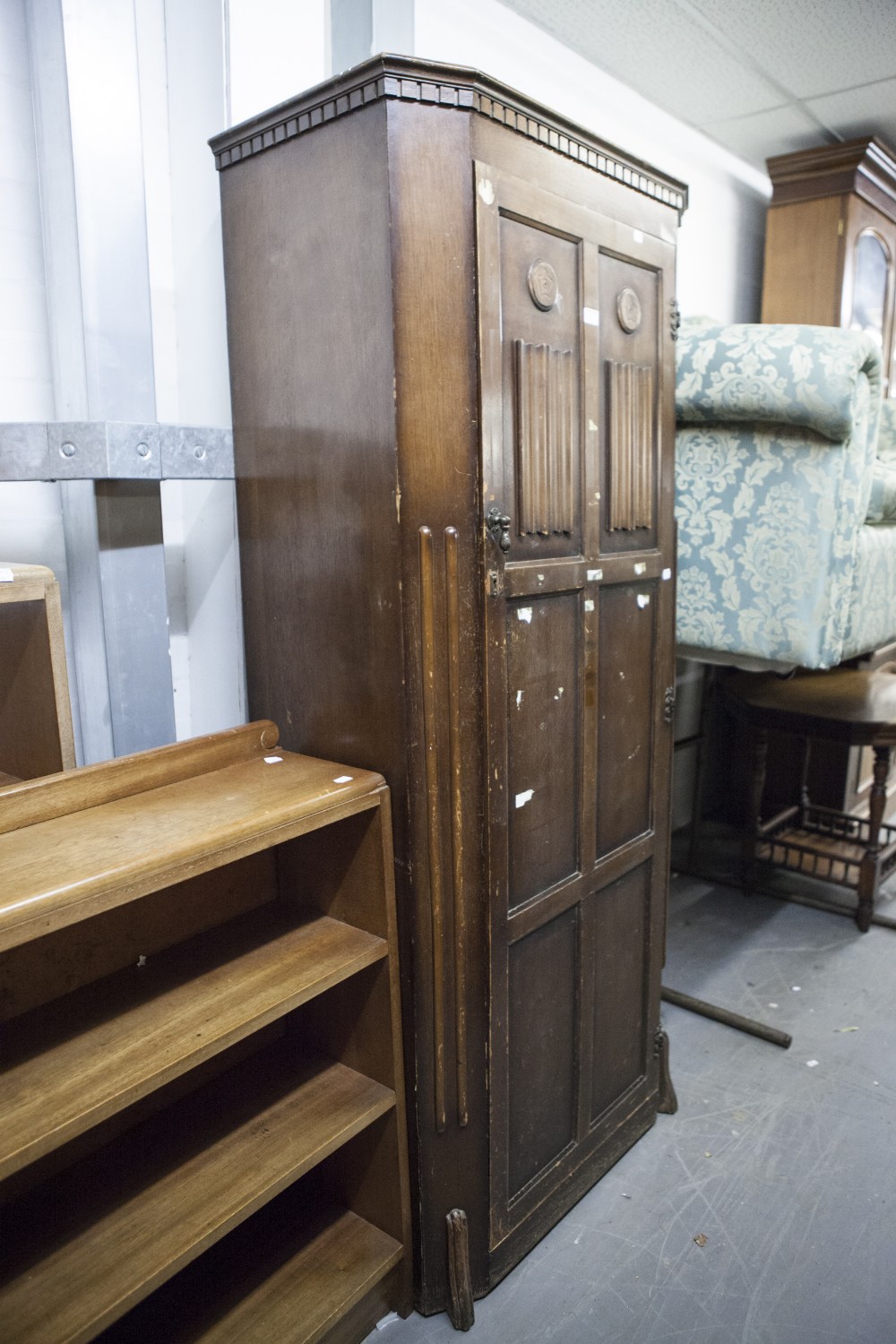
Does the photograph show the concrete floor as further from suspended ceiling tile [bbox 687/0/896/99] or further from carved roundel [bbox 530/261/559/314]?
suspended ceiling tile [bbox 687/0/896/99]

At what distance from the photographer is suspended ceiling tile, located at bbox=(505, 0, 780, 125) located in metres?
2.11

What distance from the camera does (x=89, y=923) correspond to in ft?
4.08

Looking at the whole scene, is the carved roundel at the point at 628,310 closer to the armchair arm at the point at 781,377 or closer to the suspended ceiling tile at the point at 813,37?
the armchair arm at the point at 781,377

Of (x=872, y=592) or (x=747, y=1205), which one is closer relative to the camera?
(x=747, y=1205)

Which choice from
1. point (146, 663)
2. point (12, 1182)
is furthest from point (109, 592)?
point (12, 1182)

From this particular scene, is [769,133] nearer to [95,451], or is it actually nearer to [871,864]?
[871,864]

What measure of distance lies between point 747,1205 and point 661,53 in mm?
2753

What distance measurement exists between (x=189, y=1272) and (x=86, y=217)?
62.7 inches

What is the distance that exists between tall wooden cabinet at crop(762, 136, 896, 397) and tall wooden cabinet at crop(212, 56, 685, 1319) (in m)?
1.79

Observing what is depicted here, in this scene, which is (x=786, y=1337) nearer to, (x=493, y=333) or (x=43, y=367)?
(x=493, y=333)

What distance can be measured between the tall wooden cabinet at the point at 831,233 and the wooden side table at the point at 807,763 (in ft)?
4.15

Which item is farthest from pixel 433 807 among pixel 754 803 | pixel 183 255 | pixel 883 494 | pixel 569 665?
pixel 754 803

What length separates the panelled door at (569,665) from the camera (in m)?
1.31

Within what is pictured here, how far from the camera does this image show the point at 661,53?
92.0 inches
